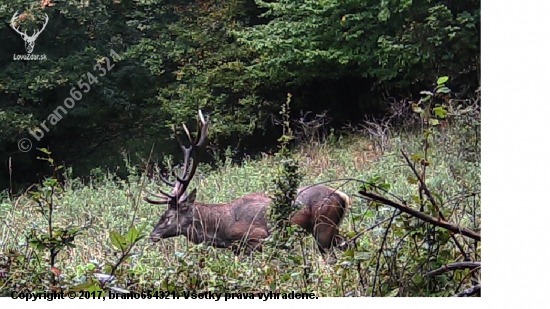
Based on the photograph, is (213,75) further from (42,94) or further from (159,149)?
(42,94)

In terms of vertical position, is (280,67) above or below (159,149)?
above

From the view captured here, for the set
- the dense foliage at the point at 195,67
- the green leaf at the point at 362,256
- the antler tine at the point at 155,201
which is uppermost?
the dense foliage at the point at 195,67

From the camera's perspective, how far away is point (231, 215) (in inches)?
163

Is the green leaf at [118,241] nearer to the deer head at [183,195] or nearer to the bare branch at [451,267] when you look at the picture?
the deer head at [183,195]

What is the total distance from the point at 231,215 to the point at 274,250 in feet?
1.37

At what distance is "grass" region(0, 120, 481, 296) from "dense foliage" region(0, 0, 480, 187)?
0.65ft

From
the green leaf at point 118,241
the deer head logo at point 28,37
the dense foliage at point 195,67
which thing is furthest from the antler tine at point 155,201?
the deer head logo at point 28,37

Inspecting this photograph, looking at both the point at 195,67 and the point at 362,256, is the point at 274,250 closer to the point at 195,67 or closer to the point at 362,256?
the point at 362,256

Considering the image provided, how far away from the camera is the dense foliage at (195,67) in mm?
4184

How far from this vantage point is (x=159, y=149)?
13.9 feet

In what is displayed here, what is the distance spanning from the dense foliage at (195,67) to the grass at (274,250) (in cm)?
20

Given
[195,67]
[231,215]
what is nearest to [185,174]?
[231,215]
